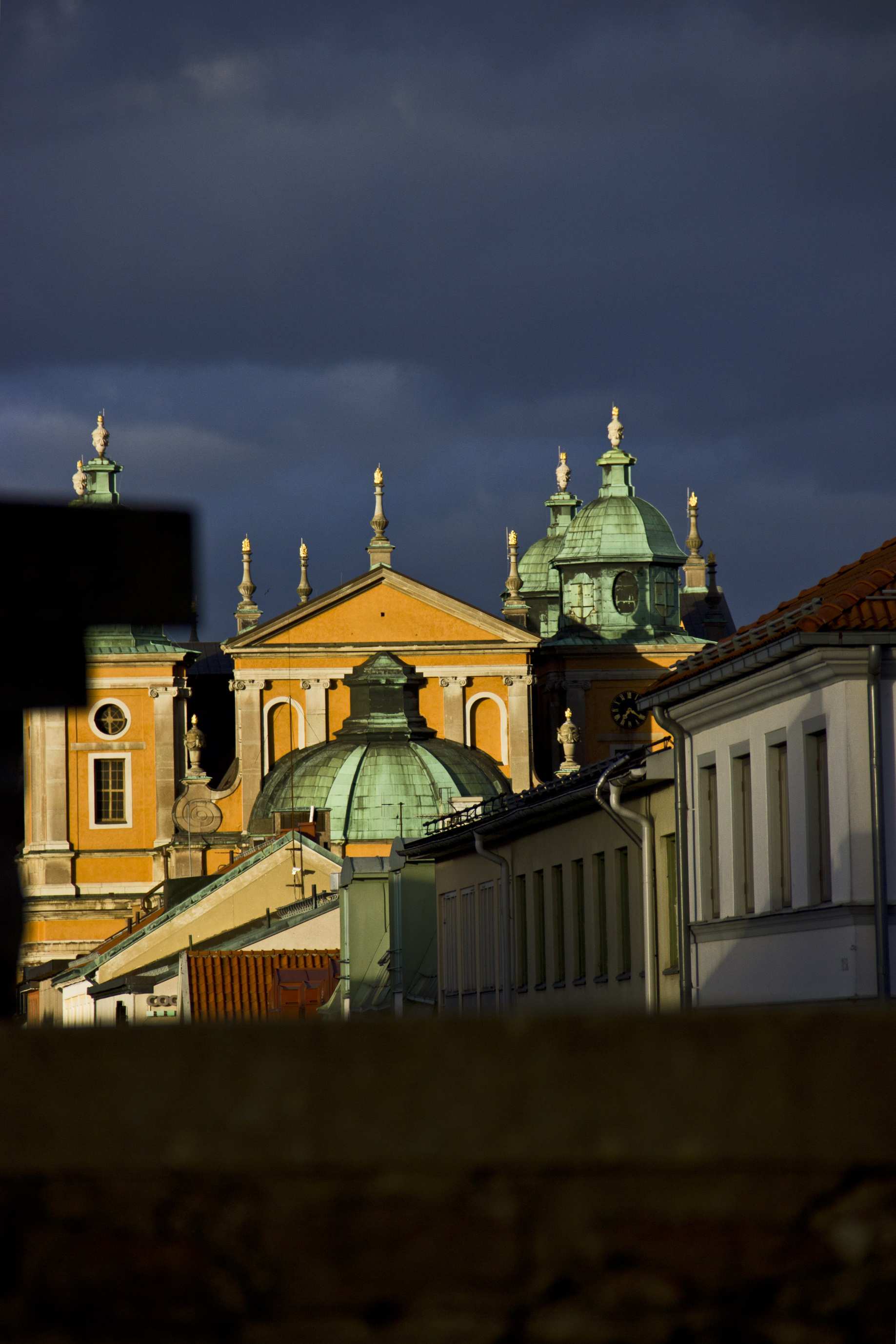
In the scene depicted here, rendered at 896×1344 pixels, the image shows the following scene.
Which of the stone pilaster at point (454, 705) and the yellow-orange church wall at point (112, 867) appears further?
the yellow-orange church wall at point (112, 867)

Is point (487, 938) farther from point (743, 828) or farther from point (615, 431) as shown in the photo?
point (615, 431)

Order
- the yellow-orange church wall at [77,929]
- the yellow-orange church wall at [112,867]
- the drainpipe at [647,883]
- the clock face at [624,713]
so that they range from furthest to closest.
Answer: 1. the clock face at [624,713]
2. the yellow-orange church wall at [112,867]
3. the yellow-orange church wall at [77,929]
4. the drainpipe at [647,883]

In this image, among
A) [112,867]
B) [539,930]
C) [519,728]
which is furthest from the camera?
[112,867]

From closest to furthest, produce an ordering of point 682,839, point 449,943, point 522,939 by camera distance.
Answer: point 682,839 < point 522,939 < point 449,943

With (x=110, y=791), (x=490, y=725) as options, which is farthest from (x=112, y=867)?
(x=490, y=725)

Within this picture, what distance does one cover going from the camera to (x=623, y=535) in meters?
136

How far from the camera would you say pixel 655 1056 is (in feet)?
11.0

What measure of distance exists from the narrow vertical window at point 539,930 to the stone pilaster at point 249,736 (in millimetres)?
83936

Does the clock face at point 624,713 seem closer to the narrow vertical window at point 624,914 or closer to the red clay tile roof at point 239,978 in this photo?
the red clay tile roof at point 239,978

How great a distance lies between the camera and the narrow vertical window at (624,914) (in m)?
32.1

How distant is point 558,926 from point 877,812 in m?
12.5

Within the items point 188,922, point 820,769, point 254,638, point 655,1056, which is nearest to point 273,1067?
point 655,1056

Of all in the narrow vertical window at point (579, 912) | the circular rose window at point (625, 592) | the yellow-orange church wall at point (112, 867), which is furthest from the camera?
the circular rose window at point (625, 592)

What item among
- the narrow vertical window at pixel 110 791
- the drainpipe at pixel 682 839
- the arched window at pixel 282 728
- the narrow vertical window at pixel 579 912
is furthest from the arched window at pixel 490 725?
the drainpipe at pixel 682 839
